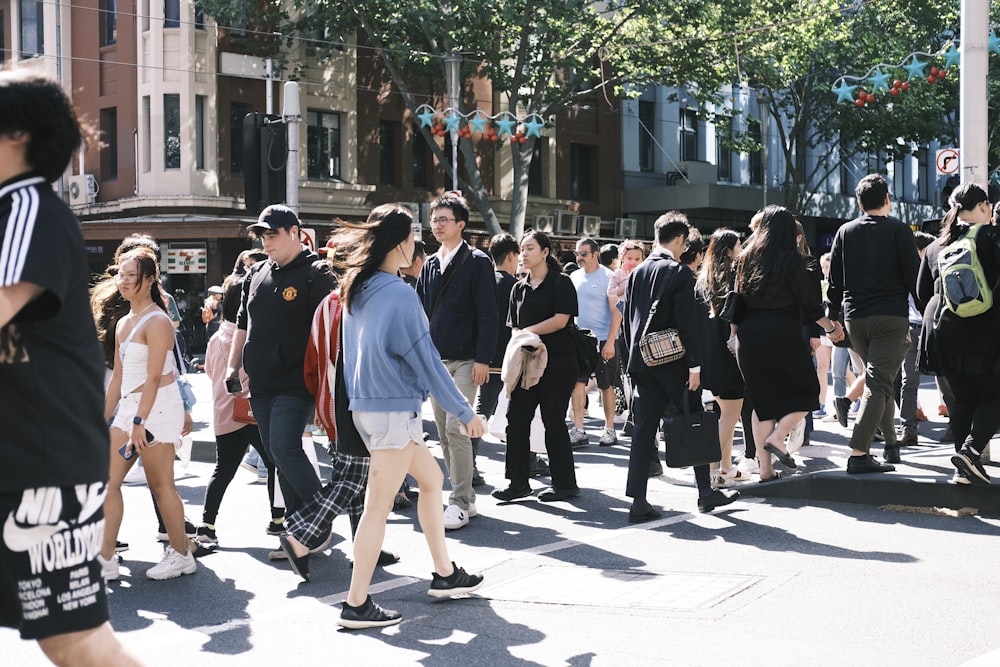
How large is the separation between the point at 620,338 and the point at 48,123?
391 inches

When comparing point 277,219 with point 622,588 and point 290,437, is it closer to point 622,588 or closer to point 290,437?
point 290,437

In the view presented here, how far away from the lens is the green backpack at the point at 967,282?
776cm

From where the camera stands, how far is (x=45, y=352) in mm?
3100

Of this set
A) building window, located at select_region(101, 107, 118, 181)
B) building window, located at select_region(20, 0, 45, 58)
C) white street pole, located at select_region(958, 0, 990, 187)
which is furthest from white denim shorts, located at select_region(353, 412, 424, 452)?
building window, located at select_region(20, 0, 45, 58)

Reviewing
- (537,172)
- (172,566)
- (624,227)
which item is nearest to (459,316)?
(172,566)

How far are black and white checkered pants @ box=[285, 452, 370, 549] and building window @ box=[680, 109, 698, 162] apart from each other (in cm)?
3553

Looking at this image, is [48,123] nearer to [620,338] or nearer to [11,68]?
[11,68]

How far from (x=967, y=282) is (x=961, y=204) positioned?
0.65 m

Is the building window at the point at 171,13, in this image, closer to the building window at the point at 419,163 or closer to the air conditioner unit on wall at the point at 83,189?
the air conditioner unit on wall at the point at 83,189

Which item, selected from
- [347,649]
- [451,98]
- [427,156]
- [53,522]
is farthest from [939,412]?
[427,156]

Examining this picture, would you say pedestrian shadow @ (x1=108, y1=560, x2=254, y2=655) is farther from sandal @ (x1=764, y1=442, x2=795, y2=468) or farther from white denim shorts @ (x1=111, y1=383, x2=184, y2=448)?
sandal @ (x1=764, y1=442, x2=795, y2=468)

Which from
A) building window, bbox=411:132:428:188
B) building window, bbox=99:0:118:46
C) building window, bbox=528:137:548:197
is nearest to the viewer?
building window, bbox=99:0:118:46

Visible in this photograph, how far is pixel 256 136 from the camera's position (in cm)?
1333

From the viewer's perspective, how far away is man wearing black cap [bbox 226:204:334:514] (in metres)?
6.87
